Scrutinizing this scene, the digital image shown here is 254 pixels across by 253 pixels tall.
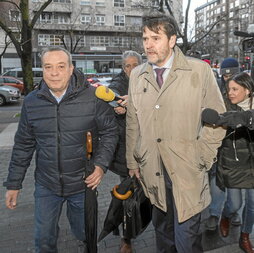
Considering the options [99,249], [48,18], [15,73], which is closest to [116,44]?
[48,18]

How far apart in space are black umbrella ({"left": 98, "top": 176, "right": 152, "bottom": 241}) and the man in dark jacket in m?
0.27

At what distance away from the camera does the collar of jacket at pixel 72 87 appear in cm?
254

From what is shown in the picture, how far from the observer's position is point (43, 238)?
2.60 meters

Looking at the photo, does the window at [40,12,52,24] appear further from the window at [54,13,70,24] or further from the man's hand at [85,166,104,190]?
the man's hand at [85,166,104,190]

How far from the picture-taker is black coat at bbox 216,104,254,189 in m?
2.94

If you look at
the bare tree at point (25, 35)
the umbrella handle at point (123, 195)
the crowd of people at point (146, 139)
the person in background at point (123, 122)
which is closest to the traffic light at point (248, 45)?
the person in background at point (123, 122)

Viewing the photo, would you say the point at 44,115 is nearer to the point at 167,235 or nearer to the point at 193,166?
the point at 193,166

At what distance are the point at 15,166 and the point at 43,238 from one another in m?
0.62

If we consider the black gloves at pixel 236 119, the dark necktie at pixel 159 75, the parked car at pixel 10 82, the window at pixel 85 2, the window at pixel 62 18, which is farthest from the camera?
the window at pixel 85 2

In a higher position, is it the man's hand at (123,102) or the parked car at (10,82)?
the parked car at (10,82)

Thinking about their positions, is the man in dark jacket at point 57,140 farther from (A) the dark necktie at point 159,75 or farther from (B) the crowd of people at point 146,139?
(A) the dark necktie at point 159,75

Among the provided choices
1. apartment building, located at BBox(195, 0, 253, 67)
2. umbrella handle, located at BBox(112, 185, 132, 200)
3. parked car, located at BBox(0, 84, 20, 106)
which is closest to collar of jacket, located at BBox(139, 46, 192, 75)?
umbrella handle, located at BBox(112, 185, 132, 200)

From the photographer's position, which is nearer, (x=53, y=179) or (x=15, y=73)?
(x=53, y=179)

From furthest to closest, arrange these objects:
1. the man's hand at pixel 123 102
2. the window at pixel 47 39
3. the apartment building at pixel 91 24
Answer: the window at pixel 47 39 → the apartment building at pixel 91 24 → the man's hand at pixel 123 102
